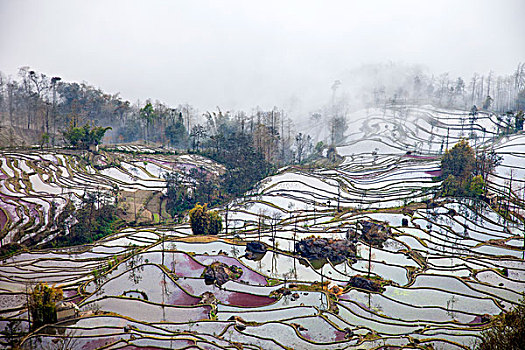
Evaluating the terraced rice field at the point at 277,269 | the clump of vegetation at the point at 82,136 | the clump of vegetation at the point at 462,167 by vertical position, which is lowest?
the terraced rice field at the point at 277,269

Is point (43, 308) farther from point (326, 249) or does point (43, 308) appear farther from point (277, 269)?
point (326, 249)

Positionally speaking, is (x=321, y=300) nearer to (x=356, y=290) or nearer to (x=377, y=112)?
(x=356, y=290)

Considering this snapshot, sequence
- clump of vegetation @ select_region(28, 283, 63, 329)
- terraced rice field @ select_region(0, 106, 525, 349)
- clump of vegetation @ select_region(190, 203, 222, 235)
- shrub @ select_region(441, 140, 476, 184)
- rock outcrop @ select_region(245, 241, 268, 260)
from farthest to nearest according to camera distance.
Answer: shrub @ select_region(441, 140, 476, 184) < clump of vegetation @ select_region(190, 203, 222, 235) < rock outcrop @ select_region(245, 241, 268, 260) < clump of vegetation @ select_region(28, 283, 63, 329) < terraced rice field @ select_region(0, 106, 525, 349)

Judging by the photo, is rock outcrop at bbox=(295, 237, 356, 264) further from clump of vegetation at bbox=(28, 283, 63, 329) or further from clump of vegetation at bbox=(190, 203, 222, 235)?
clump of vegetation at bbox=(28, 283, 63, 329)

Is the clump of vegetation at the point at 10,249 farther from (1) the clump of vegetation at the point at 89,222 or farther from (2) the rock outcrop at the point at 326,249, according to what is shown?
(2) the rock outcrop at the point at 326,249

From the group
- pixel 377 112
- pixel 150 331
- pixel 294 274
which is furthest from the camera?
pixel 377 112

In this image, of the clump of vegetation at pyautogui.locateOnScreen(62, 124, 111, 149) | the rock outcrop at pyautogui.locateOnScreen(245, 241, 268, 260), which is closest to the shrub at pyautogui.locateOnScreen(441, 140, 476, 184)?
the rock outcrop at pyautogui.locateOnScreen(245, 241, 268, 260)

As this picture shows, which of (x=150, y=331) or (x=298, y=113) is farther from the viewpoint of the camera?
(x=298, y=113)

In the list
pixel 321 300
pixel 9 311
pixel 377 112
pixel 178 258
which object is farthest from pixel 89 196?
pixel 377 112

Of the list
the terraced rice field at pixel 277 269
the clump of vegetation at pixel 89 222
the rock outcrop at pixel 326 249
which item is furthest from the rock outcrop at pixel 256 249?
the clump of vegetation at pixel 89 222
